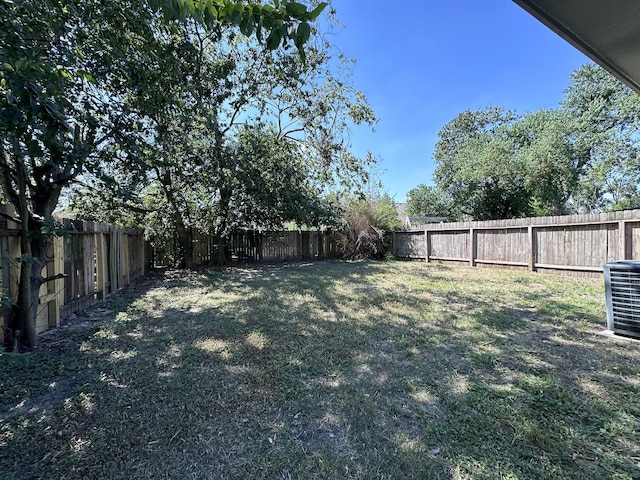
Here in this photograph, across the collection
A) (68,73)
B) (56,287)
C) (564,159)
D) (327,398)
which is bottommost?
(327,398)

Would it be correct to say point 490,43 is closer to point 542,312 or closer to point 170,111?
point 542,312

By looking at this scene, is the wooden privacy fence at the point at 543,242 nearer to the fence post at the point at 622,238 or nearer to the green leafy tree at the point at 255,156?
the fence post at the point at 622,238

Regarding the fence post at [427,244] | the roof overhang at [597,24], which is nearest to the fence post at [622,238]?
the fence post at [427,244]

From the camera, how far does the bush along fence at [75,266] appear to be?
2830 millimetres

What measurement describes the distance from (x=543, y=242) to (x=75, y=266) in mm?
9514

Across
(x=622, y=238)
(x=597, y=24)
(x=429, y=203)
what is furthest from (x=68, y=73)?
(x=429, y=203)

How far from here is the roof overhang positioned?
50.4 inches

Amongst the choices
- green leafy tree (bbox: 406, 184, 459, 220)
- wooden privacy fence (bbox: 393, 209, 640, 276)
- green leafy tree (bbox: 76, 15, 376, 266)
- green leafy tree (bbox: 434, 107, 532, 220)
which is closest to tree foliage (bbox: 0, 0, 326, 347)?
green leafy tree (bbox: 76, 15, 376, 266)

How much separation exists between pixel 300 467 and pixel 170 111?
13.7 ft

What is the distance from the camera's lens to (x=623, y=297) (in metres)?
3.21

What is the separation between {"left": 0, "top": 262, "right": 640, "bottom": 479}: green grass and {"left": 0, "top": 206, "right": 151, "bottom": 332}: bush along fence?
0.40m

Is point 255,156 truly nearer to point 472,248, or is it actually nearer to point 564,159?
point 472,248

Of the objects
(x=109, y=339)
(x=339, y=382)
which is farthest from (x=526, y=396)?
(x=109, y=339)

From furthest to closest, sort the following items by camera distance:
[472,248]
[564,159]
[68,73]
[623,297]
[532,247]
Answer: [564,159] → [472,248] → [532,247] → [623,297] → [68,73]
